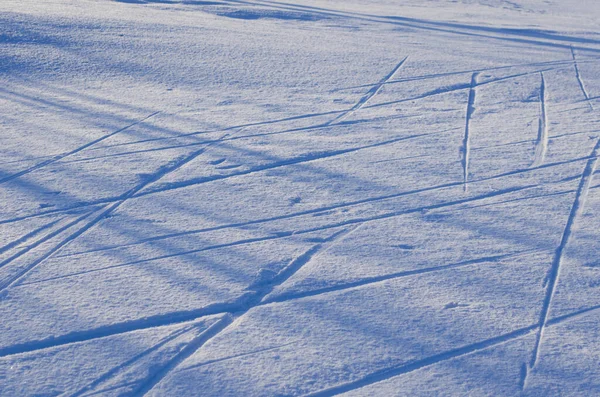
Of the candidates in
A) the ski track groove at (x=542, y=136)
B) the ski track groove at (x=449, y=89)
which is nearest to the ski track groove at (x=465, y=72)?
the ski track groove at (x=449, y=89)

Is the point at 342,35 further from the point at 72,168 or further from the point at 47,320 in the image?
the point at 47,320

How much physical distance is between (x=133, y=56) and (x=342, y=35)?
3121 millimetres

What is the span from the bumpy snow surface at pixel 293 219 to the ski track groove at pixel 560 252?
0.01 metres

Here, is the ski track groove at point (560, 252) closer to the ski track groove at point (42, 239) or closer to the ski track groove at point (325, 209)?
the ski track groove at point (325, 209)

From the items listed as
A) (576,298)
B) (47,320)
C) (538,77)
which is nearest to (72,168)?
(47,320)

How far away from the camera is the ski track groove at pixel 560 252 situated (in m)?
3.39

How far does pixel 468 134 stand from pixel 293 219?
7.75 ft

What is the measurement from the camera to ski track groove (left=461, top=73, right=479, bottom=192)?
5.59 m

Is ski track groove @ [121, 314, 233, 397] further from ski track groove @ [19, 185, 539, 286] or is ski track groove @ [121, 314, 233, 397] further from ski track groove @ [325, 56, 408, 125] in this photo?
ski track groove @ [325, 56, 408, 125]

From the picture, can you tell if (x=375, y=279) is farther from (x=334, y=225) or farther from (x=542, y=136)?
(x=542, y=136)

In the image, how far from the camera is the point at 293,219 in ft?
15.6

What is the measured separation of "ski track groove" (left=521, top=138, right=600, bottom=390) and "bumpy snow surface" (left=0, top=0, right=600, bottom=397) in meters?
0.01

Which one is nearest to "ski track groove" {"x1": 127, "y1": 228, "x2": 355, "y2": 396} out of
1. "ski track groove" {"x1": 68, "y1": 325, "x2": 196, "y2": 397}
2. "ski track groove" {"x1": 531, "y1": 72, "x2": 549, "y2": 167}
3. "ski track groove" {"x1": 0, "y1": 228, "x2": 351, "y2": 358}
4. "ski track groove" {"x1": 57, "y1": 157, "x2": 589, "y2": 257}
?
"ski track groove" {"x1": 0, "y1": 228, "x2": 351, "y2": 358}

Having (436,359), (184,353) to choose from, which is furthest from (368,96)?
(184,353)
